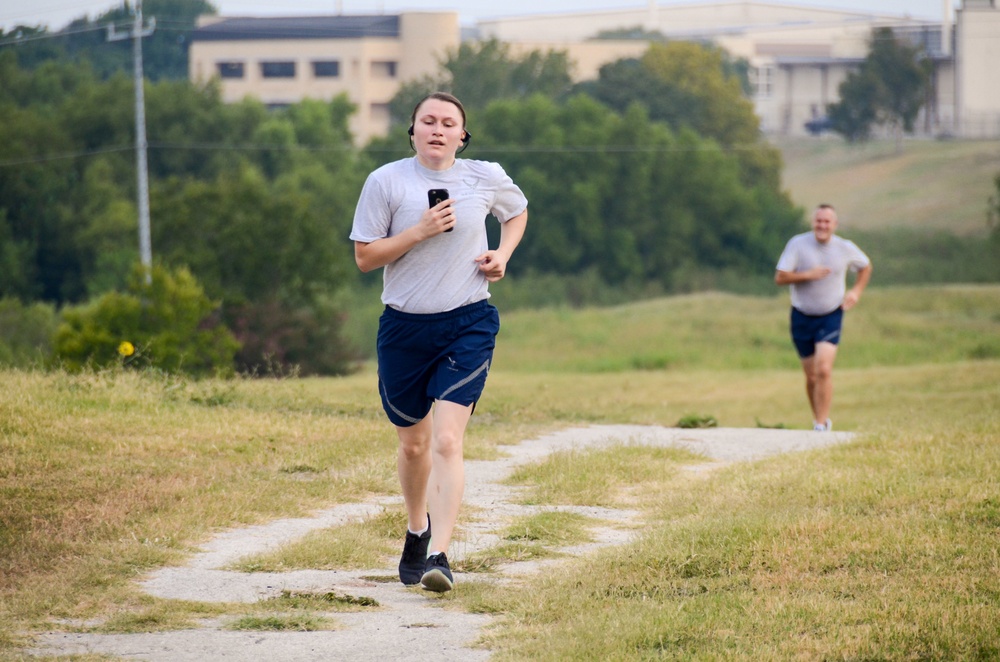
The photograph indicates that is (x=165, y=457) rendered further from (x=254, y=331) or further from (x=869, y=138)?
(x=869, y=138)

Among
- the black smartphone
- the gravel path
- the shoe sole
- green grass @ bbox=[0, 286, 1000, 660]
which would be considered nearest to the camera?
the gravel path

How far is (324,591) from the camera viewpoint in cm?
612

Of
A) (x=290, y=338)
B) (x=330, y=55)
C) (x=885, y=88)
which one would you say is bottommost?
(x=290, y=338)

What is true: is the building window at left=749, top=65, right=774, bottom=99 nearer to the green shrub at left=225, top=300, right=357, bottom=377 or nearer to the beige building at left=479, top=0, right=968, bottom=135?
the beige building at left=479, top=0, right=968, bottom=135

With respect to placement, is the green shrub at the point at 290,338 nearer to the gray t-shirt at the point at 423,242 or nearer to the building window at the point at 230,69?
the gray t-shirt at the point at 423,242

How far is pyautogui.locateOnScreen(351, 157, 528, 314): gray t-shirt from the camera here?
6258mm

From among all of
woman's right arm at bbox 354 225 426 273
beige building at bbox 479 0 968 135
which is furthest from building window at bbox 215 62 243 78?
woman's right arm at bbox 354 225 426 273

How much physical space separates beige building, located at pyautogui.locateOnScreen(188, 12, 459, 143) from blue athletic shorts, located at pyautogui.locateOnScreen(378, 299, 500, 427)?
75.5m

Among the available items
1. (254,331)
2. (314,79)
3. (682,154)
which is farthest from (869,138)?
(254,331)

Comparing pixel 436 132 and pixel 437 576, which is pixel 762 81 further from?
pixel 437 576

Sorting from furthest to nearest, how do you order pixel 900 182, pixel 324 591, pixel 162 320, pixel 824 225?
pixel 900 182
pixel 162 320
pixel 824 225
pixel 324 591

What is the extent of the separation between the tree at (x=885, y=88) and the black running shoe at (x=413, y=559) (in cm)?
7604

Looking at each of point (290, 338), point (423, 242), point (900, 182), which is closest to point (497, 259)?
point (423, 242)

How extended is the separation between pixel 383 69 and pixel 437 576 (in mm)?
79338
